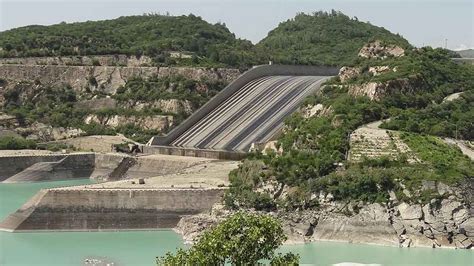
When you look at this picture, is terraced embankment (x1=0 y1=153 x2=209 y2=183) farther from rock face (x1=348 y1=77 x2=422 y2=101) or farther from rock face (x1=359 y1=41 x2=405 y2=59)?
rock face (x1=359 y1=41 x2=405 y2=59)

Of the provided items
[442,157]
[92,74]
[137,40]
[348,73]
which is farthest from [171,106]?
[442,157]

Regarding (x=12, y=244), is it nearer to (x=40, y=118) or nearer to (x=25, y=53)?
(x=40, y=118)

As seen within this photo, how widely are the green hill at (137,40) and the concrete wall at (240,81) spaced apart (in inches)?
149

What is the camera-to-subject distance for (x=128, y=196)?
4431cm

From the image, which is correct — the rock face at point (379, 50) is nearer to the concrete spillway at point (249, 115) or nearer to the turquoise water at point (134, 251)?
the concrete spillway at point (249, 115)

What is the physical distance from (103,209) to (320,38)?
217 ft

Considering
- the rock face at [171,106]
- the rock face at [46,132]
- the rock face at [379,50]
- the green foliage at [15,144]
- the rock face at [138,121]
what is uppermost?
the rock face at [379,50]

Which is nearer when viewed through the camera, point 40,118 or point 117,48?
point 40,118

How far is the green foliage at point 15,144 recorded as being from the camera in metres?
65.9

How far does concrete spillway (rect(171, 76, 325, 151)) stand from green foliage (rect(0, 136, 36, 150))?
34.5 feet

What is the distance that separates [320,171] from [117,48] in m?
41.6

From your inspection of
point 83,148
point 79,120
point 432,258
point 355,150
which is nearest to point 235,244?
point 432,258

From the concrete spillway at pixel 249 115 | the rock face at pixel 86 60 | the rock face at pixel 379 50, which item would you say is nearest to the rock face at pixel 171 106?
the concrete spillway at pixel 249 115

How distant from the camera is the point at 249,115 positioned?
66438 millimetres
